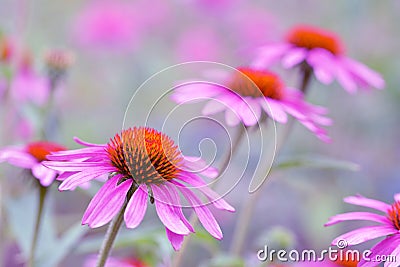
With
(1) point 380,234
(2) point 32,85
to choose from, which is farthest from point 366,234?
(2) point 32,85

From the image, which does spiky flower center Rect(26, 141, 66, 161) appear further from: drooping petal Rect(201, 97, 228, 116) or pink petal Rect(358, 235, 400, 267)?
pink petal Rect(358, 235, 400, 267)

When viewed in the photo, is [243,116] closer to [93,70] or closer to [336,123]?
[336,123]

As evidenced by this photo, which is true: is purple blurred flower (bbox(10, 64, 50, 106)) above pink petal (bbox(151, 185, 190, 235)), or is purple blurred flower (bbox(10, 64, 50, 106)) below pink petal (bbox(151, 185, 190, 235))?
above

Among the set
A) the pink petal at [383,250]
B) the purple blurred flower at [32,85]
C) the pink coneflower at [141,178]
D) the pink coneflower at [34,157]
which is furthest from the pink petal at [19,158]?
the purple blurred flower at [32,85]

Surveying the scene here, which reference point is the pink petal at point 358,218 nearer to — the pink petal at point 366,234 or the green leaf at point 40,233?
the pink petal at point 366,234

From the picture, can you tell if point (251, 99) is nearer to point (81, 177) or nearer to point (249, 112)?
point (249, 112)

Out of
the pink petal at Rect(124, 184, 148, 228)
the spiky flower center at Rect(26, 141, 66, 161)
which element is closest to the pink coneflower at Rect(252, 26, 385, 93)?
the spiky flower center at Rect(26, 141, 66, 161)

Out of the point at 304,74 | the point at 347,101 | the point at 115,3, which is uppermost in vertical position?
the point at 115,3

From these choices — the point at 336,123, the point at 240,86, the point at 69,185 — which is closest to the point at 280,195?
the point at 336,123
